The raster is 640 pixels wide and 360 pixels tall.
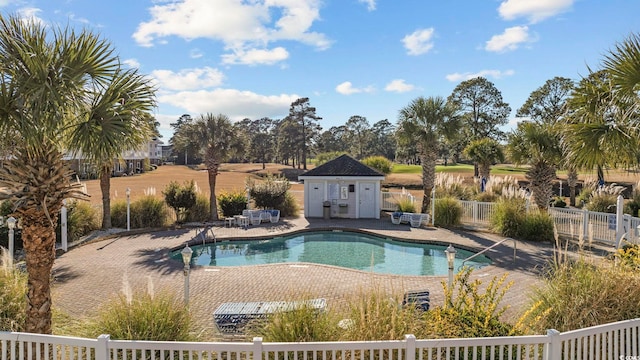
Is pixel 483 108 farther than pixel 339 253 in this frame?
Yes

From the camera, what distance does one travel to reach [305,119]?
203ft

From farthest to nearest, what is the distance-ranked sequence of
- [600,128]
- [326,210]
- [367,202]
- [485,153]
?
[485,153]
[367,202]
[326,210]
[600,128]

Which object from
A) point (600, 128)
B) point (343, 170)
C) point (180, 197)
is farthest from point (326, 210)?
point (600, 128)

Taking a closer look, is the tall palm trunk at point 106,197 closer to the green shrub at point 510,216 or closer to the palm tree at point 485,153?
the green shrub at point 510,216

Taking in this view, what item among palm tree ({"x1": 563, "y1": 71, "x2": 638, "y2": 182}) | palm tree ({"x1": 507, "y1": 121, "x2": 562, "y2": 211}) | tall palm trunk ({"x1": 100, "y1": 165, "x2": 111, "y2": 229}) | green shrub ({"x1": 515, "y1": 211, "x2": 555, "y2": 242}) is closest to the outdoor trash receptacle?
palm tree ({"x1": 507, "y1": 121, "x2": 562, "y2": 211})

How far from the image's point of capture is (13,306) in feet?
17.5

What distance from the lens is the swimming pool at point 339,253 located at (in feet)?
39.1

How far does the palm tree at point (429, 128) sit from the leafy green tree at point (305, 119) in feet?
142

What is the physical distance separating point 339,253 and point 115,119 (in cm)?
983

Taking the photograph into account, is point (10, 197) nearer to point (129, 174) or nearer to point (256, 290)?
point (256, 290)

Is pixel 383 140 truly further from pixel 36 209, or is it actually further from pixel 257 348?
pixel 257 348

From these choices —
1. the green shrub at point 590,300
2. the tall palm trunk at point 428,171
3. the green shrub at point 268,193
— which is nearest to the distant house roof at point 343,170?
the green shrub at point 268,193

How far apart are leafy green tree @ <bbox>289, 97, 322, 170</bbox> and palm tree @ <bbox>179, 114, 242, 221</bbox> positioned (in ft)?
140

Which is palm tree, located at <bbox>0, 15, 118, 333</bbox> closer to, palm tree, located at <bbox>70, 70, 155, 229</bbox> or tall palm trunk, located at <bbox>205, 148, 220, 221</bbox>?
palm tree, located at <bbox>70, 70, 155, 229</bbox>
